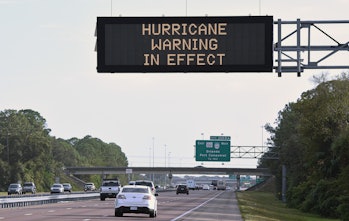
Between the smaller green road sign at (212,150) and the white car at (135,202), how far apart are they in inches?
2653

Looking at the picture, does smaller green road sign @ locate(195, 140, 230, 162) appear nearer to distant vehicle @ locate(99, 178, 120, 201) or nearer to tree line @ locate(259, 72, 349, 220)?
tree line @ locate(259, 72, 349, 220)

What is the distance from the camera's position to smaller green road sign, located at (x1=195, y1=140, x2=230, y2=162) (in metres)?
110

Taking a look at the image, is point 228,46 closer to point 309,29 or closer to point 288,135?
point 309,29

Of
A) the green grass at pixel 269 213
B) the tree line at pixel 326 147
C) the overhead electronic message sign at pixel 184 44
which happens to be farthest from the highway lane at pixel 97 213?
the tree line at pixel 326 147

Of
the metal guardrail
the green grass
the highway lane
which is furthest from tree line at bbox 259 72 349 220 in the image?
the metal guardrail

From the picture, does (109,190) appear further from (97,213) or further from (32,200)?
(97,213)

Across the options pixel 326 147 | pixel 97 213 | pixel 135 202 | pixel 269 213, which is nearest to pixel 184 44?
pixel 135 202

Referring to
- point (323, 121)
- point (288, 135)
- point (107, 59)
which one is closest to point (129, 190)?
point (107, 59)

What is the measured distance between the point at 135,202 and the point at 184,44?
14.2 m

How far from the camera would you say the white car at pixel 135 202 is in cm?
4103

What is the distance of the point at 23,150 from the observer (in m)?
155

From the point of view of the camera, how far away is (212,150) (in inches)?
4380

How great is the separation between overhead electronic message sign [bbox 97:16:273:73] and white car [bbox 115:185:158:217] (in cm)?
1268

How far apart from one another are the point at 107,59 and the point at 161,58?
1988 millimetres
